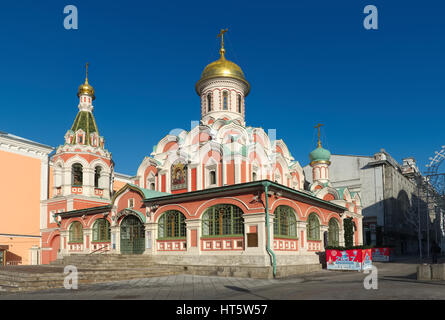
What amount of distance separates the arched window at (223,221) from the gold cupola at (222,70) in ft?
40.2

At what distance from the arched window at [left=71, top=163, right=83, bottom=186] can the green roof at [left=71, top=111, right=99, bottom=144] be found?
6.62 ft

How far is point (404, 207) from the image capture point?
45375 millimetres

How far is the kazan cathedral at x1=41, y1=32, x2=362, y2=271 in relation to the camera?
18812mm

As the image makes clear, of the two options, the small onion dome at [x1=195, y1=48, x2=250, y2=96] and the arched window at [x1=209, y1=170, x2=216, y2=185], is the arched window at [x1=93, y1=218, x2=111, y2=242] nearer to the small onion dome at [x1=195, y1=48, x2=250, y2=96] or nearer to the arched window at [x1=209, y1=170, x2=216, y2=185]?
the arched window at [x1=209, y1=170, x2=216, y2=185]

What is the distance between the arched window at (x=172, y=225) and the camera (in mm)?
20906

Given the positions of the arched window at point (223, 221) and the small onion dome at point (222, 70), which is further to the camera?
the small onion dome at point (222, 70)

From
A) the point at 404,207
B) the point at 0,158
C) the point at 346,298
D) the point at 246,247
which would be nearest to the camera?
the point at 346,298

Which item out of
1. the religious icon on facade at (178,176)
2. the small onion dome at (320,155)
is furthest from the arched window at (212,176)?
the small onion dome at (320,155)

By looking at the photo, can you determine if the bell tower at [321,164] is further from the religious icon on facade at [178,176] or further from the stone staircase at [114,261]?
the stone staircase at [114,261]

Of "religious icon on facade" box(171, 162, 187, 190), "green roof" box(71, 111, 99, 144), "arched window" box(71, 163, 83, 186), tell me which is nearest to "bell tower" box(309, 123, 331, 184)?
"religious icon on facade" box(171, 162, 187, 190)

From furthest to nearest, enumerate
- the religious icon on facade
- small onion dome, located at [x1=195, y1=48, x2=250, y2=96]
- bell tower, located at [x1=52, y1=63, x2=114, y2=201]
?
bell tower, located at [x1=52, y1=63, x2=114, y2=201]
small onion dome, located at [x1=195, y1=48, x2=250, y2=96]
the religious icon on facade
